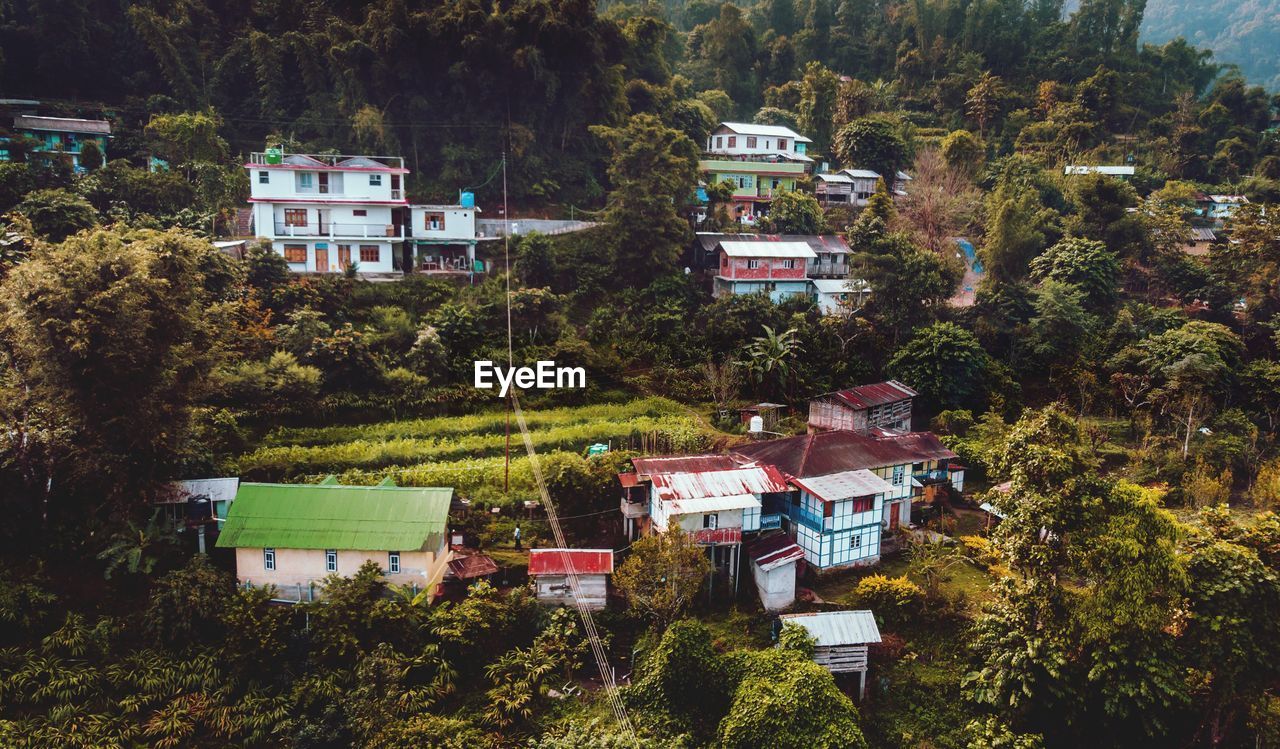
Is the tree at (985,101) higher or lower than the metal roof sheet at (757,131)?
higher

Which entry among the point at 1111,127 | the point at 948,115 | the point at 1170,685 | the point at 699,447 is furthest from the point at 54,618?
the point at 1111,127

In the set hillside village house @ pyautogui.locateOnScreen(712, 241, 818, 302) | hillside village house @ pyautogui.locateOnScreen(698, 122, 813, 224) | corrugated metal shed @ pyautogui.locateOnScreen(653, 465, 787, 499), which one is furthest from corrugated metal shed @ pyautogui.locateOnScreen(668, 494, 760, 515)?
hillside village house @ pyautogui.locateOnScreen(698, 122, 813, 224)

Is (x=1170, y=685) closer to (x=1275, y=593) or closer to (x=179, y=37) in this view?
(x=1275, y=593)

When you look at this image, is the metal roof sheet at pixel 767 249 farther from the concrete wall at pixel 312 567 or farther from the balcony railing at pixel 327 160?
the concrete wall at pixel 312 567

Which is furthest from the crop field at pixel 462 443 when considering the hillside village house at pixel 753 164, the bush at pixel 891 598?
the hillside village house at pixel 753 164

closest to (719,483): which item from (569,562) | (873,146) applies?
(569,562)

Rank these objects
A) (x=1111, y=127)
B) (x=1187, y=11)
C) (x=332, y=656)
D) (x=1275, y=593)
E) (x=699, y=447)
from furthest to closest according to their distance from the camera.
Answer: (x=1187, y=11)
(x=1111, y=127)
(x=699, y=447)
(x=332, y=656)
(x=1275, y=593)

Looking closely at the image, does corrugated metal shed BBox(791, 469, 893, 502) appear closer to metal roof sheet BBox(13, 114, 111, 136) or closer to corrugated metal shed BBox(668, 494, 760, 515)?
corrugated metal shed BBox(668, 494, 760, 515)
